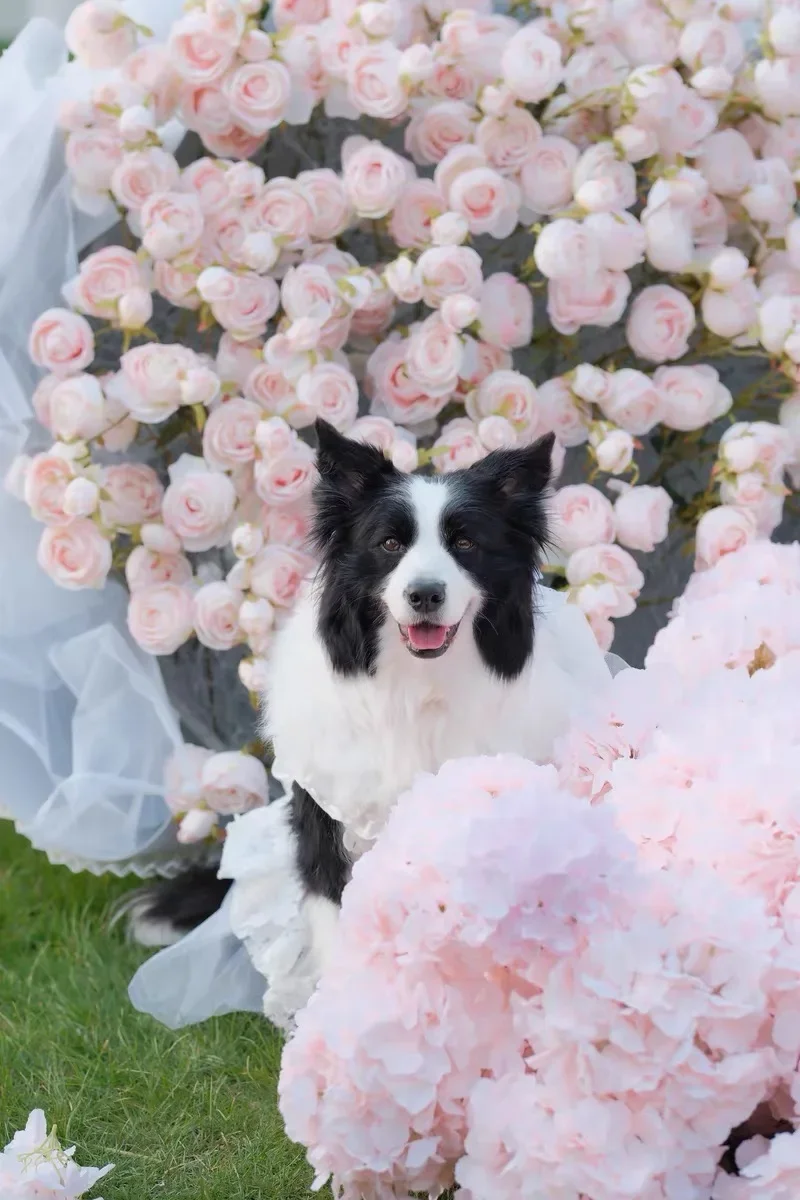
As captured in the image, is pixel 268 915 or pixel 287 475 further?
pixel 287 475

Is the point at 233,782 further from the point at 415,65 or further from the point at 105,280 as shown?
the point at 415,65

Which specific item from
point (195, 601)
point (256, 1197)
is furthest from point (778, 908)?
point (195, 601)

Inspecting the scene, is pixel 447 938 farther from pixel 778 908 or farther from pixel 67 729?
pixel 67 729

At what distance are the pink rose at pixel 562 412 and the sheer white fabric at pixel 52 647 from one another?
4.01 feet

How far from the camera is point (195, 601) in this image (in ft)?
10.7

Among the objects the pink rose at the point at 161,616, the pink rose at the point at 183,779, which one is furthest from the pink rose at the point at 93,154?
the pink rose at the point at 183,779

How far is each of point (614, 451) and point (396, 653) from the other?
92 centimetres

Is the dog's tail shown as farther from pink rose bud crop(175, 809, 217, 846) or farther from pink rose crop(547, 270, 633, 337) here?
pink rose crop(547, 270, 633, 337)

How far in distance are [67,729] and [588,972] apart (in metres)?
2.28

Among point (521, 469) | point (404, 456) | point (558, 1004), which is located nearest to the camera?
point (558, 1004)

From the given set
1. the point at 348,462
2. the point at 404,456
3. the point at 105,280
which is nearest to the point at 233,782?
the point at 404,456

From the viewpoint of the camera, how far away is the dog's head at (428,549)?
98.5 inches

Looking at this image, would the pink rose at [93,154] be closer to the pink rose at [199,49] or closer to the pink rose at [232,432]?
the pink rose at [199,49]

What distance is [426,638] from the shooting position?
249 cm
